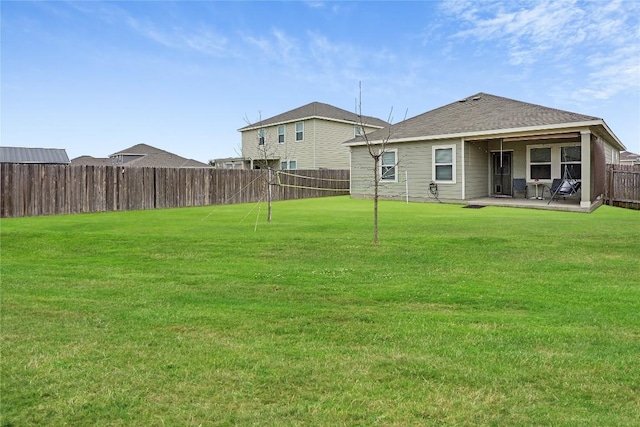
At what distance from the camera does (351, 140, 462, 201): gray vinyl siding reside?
65.8ft

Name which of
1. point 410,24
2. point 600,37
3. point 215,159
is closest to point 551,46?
point 600,37

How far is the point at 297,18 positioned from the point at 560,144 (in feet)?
37.5

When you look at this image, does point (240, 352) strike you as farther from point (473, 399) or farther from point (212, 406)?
point (473, 399)

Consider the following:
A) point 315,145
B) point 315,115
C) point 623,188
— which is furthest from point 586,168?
point 315,115

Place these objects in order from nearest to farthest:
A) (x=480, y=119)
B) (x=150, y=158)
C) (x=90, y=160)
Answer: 1. (x=480, y=119)
2. (x=150, y=158)
3. (x=90, y=160)

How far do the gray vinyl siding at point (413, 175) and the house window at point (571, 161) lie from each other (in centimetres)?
389

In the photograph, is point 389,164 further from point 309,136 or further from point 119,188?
point 309,136

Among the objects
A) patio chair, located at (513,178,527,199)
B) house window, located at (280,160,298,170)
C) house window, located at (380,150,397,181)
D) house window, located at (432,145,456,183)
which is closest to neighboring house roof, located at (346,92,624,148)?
house window, located at (432,145,456,183)

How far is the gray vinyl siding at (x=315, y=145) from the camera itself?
33125 mm

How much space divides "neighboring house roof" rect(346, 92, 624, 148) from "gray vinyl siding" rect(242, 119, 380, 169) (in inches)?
A: 371

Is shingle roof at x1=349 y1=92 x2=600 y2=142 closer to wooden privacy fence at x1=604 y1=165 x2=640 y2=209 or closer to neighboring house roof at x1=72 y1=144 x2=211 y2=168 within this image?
wooden privacy fence at x1=604 y1=165 x2=640 y2=209

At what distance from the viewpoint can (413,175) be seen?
850 inches

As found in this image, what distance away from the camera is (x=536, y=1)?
50.4 ft

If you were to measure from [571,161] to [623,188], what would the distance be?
3093mm
